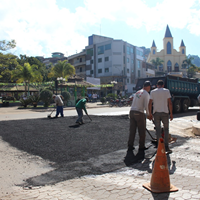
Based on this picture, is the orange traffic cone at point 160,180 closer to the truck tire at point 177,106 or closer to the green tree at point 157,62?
the truck tire at point 177,106

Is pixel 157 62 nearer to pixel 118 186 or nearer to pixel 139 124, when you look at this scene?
pixel 139 124

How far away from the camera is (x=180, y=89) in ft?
54.0

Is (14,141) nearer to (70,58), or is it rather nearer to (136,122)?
(136,122)

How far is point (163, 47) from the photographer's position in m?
93.8

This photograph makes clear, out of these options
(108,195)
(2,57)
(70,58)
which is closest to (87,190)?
(108,195)

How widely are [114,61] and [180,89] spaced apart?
38913mm

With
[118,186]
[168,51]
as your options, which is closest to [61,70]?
[118,186]

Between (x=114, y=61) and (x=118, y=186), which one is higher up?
(x=114, y=61)

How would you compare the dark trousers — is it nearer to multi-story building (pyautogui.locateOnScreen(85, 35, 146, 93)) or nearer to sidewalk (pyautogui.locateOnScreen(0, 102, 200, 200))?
sidewalk (pyautogui.locateOnScreen(0, 102, 200, 200))

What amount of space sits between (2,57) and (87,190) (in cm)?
3312

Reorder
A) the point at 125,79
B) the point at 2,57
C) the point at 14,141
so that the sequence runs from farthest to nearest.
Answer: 1. the point at 125,79
2. the point at 2,57
3. the point at 14,141

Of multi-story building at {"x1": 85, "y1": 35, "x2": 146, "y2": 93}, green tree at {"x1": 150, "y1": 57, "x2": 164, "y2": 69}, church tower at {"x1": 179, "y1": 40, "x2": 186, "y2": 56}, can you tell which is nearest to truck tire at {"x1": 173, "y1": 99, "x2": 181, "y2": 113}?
multi-story building at {"x1": 85, "y1": 35, "x2": 146, "y2": 93}

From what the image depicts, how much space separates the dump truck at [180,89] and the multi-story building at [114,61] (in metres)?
31.9

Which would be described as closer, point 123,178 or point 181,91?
point 123,178
